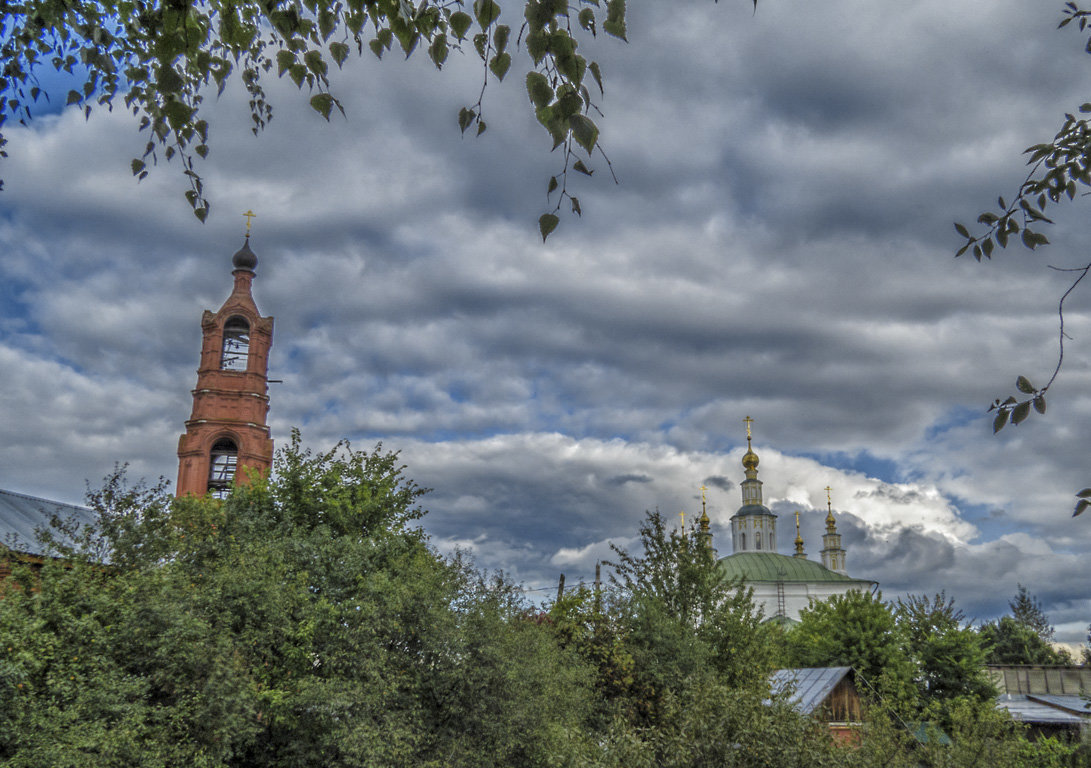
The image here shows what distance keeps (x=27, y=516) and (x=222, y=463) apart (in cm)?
1141

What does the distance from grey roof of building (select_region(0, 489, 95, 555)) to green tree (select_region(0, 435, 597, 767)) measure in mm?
5320

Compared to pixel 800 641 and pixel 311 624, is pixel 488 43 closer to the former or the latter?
pixel 311 624

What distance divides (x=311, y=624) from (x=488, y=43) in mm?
19116

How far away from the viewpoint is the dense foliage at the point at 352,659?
1474 cm

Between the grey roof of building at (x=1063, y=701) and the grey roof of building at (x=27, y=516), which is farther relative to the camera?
the grey roof of building at (x=1063, y=701)

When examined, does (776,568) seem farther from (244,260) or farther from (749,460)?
(244,260)

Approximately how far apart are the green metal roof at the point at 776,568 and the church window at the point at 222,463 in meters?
60.6

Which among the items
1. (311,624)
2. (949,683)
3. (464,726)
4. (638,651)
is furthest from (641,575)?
(949,683)

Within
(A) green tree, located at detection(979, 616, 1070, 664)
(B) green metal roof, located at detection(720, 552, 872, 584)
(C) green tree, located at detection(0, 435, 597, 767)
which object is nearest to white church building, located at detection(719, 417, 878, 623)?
(B) green metal roof, located at detection(720, 552, 872, 584)

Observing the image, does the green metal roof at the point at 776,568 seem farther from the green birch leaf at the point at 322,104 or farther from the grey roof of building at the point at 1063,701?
the green birch leaf at the point at 322,104

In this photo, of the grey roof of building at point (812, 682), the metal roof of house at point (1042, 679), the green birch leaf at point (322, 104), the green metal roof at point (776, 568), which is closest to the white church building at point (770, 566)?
the green metal roof at point (776, 568)

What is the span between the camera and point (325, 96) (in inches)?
159

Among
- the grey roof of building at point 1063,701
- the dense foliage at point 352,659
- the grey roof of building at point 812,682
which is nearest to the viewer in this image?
the dense foliage at point 352,659

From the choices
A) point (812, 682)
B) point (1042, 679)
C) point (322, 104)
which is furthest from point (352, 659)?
point (1042, 679)
